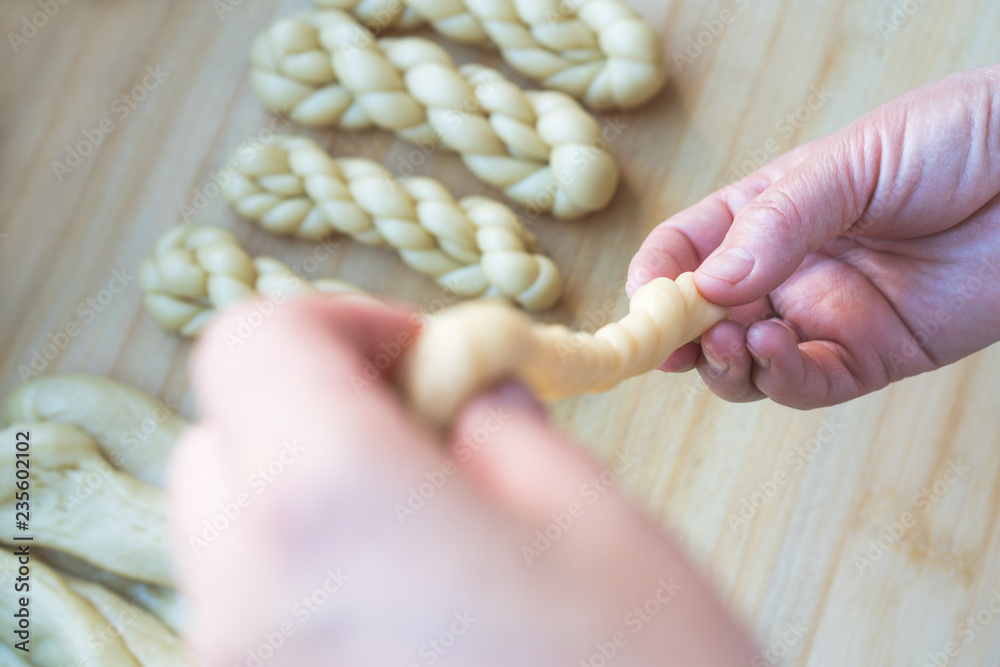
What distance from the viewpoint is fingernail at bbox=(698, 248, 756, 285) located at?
2.59ft

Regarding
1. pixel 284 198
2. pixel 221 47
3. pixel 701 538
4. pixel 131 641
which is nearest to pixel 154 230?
pixel 284 198

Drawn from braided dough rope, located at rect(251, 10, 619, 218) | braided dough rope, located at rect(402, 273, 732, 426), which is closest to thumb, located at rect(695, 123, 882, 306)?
braided dough rope, located at rect(402, 273, 732, 426)

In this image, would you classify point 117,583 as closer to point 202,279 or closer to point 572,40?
point 202,279

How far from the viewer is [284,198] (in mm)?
1238

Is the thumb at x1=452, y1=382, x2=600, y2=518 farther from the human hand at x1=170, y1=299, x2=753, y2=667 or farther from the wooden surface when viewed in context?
the wooden surface

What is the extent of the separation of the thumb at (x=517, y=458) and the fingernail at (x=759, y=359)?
504mm

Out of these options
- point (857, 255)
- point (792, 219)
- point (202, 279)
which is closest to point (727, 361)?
point (792, 219)

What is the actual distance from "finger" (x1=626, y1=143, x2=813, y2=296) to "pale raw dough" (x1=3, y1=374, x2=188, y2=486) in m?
0.75

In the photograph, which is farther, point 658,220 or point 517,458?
point 658,220

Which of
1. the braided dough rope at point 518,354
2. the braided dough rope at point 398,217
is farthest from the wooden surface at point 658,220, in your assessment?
the braided dough rope at point 518,354

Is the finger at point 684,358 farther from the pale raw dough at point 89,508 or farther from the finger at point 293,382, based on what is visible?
the pale raw dough at point 89,508

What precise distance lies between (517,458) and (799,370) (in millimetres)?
630

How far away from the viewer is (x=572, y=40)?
4.07ft

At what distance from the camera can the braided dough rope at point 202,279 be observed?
1.16 m
